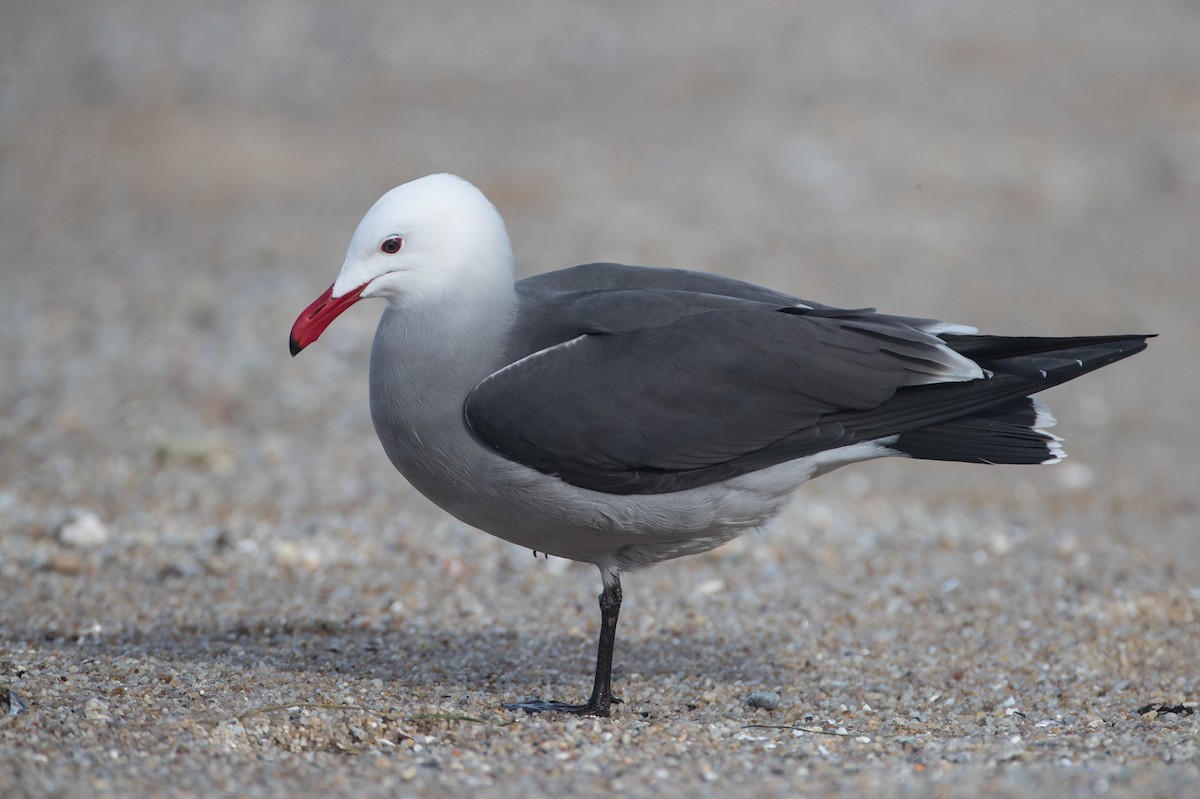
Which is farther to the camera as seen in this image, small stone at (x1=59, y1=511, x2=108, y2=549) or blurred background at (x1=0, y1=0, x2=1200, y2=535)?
blurred background at (x1=0, y1=0, x2=1200, y2=535)

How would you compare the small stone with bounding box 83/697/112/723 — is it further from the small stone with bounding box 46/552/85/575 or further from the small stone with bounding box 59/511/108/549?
the small stone with bounding box 59/511/108/549

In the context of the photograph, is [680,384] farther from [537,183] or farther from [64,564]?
[537,183]

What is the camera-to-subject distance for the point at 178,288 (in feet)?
35.8

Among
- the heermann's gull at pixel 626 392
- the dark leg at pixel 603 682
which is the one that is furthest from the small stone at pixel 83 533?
the dark leg at pixel 603 682

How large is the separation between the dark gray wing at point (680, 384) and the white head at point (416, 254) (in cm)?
31

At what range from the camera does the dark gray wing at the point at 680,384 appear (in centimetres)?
447

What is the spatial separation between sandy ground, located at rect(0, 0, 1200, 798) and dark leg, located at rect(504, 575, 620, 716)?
14cm

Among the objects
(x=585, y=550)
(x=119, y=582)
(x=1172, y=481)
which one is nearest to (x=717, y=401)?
(x=585, y=550)

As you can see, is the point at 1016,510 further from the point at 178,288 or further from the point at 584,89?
the point at 584,89

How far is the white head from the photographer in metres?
4.54

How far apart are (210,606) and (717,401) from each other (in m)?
2.78

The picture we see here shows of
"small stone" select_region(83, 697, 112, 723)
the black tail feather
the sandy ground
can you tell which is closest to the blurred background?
the sandy ground

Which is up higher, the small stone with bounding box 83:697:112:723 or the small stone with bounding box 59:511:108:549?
the small stone with bounding box 59:511:108:549

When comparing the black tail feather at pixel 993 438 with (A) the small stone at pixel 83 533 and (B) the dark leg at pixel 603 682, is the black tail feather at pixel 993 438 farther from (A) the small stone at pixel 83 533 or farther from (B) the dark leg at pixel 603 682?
(A) the small stone at pixel 83 533
